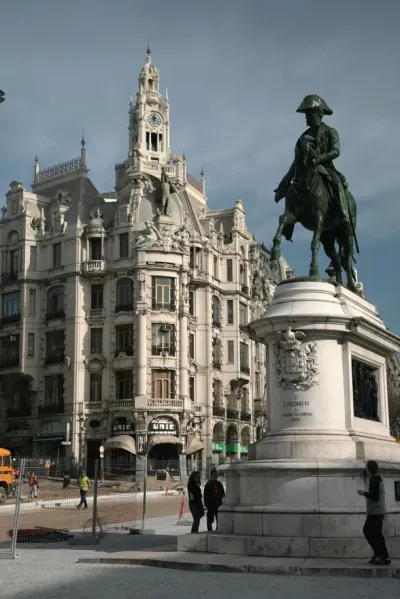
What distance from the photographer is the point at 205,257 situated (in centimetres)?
7175

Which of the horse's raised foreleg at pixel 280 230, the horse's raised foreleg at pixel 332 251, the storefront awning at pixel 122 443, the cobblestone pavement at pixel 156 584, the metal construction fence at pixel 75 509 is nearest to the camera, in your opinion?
the cobblestone pavement at pixel 156 584

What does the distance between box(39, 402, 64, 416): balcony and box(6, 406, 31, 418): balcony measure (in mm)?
1691

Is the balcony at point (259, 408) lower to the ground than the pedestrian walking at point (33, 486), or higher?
higher

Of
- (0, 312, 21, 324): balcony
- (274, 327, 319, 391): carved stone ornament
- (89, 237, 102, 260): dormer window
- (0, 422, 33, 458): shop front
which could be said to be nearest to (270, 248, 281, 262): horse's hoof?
(274, 327, 319, 391): carved stone ornament

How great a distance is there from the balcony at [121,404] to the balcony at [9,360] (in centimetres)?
972

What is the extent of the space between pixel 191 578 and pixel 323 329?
5415mm

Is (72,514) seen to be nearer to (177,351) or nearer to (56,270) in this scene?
(177,351)

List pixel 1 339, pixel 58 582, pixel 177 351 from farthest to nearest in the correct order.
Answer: pixel 1 339 → pixel 177 351 → pixel 58 582

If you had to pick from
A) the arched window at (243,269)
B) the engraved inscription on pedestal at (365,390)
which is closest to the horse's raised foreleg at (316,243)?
the engraved inscription on pedestal at (365,390)

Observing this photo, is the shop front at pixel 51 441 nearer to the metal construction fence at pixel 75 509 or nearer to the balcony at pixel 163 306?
the metal construction fence at pixel 75 509

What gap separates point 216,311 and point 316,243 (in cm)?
5521

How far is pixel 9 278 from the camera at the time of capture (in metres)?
71.8

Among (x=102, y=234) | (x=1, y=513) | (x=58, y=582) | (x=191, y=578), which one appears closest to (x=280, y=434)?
(x=191, y=578)

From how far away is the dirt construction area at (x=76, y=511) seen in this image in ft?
88.1
